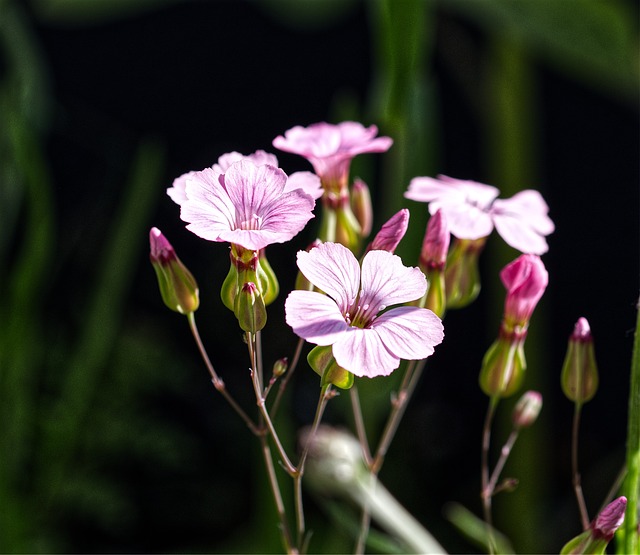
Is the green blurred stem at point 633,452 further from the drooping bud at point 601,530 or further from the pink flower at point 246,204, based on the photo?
the pink flower at point 246,204

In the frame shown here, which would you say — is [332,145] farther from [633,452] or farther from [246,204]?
[633,452]

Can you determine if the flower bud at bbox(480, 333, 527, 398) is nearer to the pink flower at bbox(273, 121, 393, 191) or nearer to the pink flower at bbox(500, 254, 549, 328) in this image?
the pink flower at bbox(500, 254, 549, 328)

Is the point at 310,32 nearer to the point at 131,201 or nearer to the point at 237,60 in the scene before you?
the point at 237,60

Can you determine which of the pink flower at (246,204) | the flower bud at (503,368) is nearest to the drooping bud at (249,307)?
the pink flower at (246,204)

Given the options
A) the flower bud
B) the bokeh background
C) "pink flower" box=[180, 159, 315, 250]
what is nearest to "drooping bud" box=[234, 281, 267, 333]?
"pink flower" box=[180, 159, 315, 250]

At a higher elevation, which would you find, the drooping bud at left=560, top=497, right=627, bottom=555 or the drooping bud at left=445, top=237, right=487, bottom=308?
the drooping bud at left=445, top=237, right=487, bottom=308

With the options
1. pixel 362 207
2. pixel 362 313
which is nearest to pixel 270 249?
pixel 362 207
